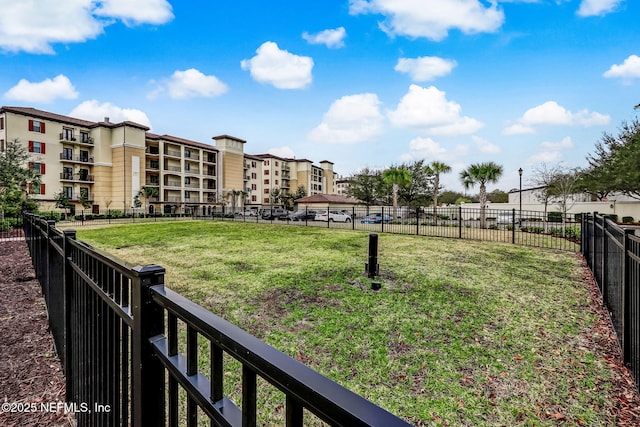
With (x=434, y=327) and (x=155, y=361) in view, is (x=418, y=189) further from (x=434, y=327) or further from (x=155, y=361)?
(x=155, y=361)

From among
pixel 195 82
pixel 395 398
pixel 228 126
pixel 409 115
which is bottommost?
pixel 395 398

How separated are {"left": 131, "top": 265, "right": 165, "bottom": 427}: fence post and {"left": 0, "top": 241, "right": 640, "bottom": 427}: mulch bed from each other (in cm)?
190

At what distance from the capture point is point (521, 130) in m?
23.1

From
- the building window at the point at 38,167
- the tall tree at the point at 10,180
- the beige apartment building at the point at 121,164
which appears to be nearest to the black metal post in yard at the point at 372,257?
the tall tree at the point at 10,180

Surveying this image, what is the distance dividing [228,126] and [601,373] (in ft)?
187

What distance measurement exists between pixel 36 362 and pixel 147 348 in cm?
314

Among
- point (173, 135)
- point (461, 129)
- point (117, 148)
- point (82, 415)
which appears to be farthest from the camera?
point (173, 135)

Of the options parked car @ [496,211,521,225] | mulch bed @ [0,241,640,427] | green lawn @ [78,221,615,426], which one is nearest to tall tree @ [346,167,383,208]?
parked car @ [496,211,521,225]

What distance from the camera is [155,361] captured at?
3.95ft

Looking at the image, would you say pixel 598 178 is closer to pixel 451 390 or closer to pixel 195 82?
pixel 451 390

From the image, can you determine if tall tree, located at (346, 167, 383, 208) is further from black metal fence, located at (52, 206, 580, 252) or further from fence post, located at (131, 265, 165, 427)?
fence post, located at (131, 265, 165, 427)

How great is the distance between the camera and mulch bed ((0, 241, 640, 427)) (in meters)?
2.57

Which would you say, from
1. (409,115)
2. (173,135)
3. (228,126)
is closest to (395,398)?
(409,115)

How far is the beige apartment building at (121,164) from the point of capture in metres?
35.2
